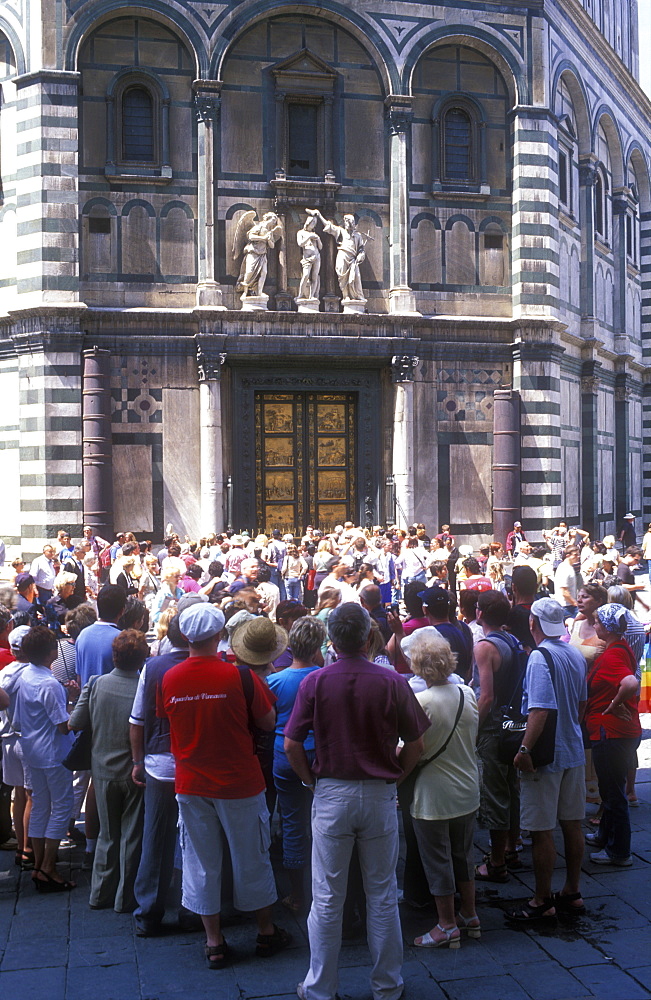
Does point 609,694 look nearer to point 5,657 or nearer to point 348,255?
point 5,657

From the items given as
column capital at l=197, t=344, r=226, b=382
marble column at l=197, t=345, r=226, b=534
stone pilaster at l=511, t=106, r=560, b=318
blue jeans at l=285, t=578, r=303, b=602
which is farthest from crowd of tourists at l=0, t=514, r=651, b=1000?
stone pilaster at l=511, t=106, r=560, b=318

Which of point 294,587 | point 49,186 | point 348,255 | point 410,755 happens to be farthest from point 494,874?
point 49,186

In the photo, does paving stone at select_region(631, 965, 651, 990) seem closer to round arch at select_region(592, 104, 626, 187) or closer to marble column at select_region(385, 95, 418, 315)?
marble column at select_region(385, 95, 418, 315)

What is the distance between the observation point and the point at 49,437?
792 inches

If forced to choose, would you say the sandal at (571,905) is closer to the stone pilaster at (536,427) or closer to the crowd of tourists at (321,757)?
the crowd of tourists at (321,757)

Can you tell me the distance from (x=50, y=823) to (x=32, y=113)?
17.3m

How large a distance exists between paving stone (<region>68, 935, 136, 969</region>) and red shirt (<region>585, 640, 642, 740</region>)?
328cm

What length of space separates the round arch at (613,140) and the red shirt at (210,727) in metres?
24.7

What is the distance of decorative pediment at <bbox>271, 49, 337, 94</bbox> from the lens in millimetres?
21438

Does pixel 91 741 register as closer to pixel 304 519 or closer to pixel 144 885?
pixel 144 885

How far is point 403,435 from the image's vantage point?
21.6 metres

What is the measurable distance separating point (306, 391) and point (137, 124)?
21.4 feet

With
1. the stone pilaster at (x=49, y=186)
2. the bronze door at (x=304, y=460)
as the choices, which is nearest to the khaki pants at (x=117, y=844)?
the bronze door at (x=304, y=460)

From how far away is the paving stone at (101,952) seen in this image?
18.2 feet
